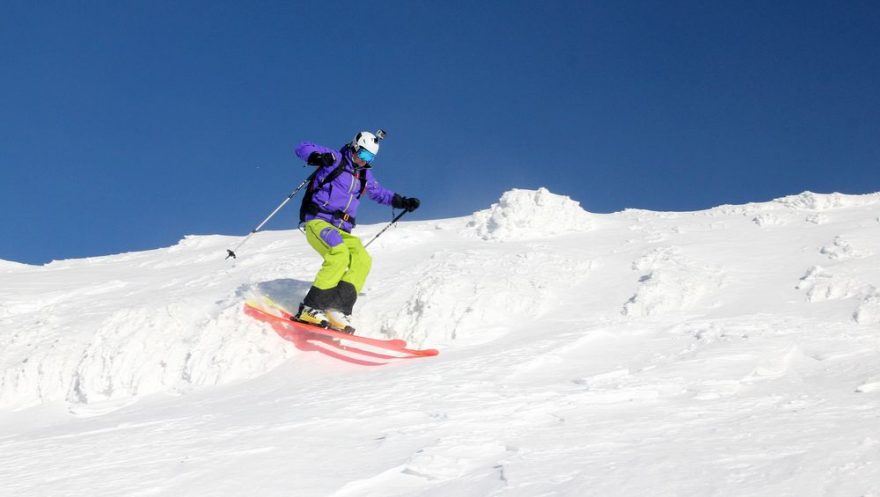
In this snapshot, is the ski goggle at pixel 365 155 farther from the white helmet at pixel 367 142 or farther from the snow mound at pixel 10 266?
the snow mound at pixel 10 266

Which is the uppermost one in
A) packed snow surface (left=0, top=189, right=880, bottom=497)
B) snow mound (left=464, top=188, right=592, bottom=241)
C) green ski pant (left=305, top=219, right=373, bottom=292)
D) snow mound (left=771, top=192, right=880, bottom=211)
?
snow mound (left=464, top=188, right=592, bottom=241)

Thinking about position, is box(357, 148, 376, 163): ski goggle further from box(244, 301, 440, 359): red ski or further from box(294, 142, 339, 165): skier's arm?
box(244, 301, 440, 359): red ski

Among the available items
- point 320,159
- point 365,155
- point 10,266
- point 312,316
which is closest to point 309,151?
point 320,159

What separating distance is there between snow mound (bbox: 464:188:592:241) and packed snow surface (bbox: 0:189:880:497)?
1.5 inches

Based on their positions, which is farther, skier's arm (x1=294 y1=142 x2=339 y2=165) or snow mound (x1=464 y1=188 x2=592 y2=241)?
snow mound (x1=464 y1=188 x2=592 y2=241)

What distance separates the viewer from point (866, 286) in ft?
26.2

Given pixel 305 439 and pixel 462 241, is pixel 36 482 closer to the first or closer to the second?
pixel 305 439

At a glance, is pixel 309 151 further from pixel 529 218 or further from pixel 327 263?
pixel 529 218

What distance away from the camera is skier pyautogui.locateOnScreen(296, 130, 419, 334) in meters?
8.81

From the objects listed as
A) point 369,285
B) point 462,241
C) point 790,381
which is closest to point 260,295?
point 369,285

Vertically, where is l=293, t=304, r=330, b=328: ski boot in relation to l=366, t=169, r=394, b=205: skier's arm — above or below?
below

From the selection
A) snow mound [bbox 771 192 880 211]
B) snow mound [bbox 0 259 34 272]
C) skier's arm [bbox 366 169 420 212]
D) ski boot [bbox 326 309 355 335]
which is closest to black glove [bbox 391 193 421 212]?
skier's arm [bbox 366 169 420 212]

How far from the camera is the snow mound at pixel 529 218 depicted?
40.2 feet

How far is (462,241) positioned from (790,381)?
22.8 feet
